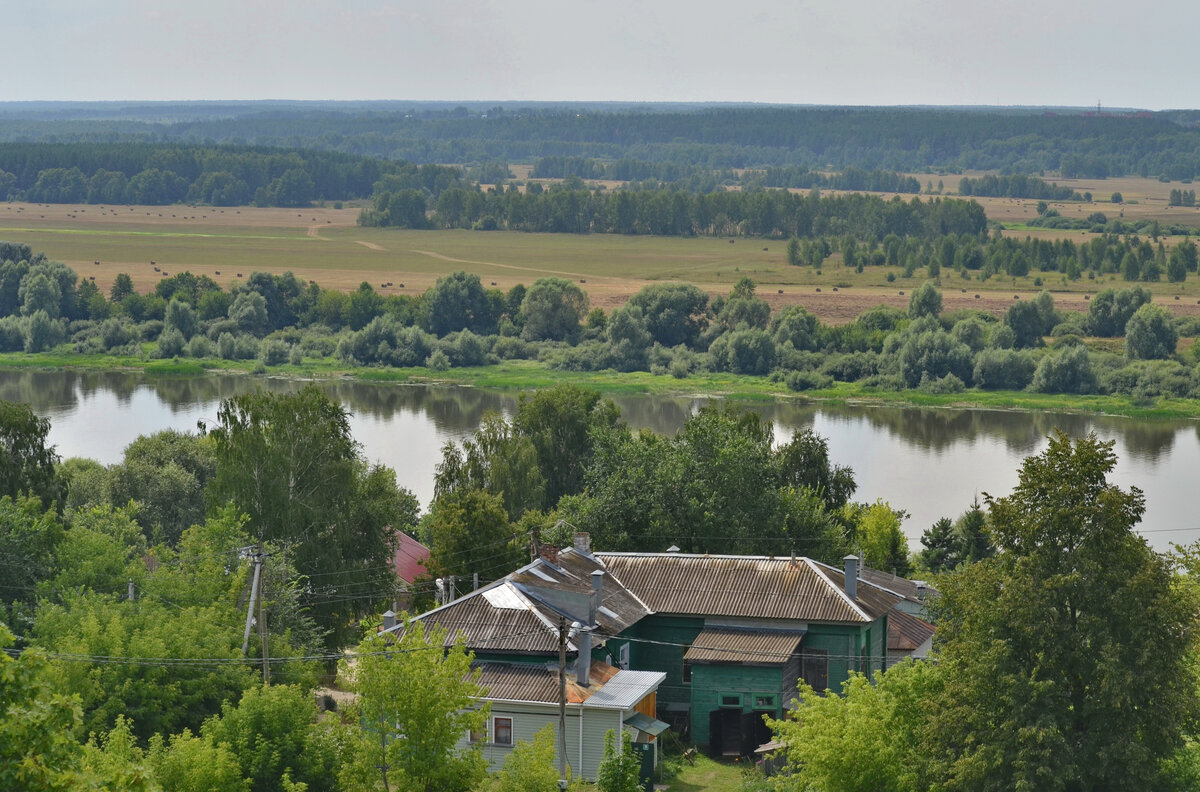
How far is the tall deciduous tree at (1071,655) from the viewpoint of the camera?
51.4 ft

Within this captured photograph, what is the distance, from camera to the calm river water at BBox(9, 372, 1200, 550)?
43.8 meters

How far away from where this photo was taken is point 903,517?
38219 millimetres

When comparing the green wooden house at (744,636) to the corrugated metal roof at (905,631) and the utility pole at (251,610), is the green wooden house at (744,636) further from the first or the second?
the utility pole at (251,610)

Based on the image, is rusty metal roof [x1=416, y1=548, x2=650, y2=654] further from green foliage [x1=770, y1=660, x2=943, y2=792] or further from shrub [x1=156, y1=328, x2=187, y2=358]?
shrub [x1=156, y1=328, x2=187, y2=358]

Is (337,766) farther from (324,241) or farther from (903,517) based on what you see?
(324,241)

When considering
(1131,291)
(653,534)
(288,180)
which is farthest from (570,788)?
(288,180)

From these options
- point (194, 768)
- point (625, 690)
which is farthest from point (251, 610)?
point (625, 690)

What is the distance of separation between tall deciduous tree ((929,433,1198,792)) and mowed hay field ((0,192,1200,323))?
64570 millimetres

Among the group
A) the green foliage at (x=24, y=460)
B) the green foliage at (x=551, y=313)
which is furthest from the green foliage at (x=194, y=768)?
the green foliage at (x=551, y=313)

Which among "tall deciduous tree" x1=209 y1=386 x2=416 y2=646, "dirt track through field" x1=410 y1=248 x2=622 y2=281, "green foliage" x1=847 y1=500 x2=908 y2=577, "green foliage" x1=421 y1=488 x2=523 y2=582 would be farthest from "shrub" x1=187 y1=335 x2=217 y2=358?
"green foliage" x1=421 y1=488 x2=523 y2=582

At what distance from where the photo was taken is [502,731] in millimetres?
20312

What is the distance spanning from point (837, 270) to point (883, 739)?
88297 millimetres

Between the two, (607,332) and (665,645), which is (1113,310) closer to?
(607,332)

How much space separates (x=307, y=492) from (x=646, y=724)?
9.61 metres
